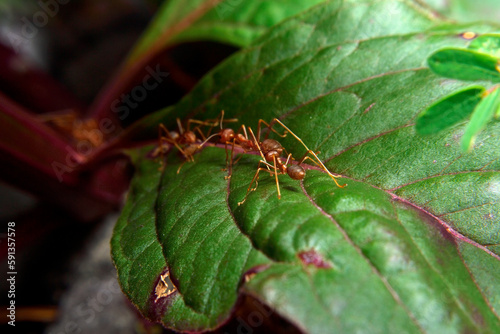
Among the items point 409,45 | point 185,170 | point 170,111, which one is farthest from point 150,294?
point 409,45

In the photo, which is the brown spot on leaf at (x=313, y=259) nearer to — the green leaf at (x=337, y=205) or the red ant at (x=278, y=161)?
the green leaf at (x=337, y=205)

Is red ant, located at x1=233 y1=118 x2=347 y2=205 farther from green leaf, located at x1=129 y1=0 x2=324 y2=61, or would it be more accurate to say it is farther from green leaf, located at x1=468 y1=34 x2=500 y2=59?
green leaf, located at x1=129 y1=0 x2=324 y2=61

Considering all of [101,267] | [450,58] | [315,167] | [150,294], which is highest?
[450,58]

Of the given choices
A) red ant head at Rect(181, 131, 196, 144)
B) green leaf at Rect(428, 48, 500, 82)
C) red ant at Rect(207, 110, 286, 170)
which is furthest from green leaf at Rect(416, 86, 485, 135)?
red ant head at Rect(181, 131, 196, 144)

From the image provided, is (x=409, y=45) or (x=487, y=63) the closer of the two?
(x=487, y=63)

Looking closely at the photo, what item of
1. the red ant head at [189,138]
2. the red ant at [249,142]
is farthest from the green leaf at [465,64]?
the red ant head at [189,138]

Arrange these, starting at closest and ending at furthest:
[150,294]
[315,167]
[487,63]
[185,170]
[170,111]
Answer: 1. [487,63]
2. [150,294]
3. [315,167]
4. [185,170]
5. [170,111]

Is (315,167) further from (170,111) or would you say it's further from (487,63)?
(170,111)
